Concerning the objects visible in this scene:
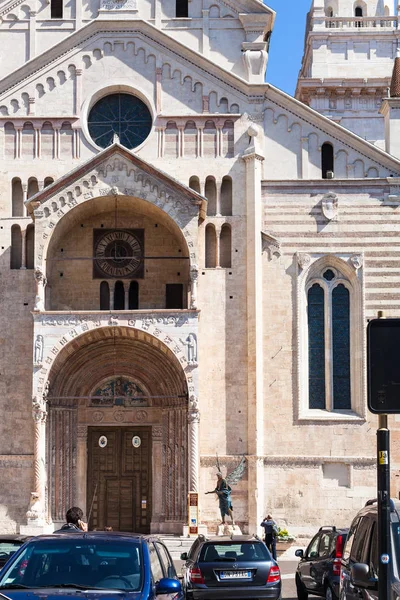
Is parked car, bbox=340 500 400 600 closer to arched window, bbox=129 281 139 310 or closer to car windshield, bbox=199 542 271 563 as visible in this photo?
car windshield, bbox=199 542 271 563

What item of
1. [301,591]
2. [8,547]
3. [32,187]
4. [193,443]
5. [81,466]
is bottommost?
[301,591]

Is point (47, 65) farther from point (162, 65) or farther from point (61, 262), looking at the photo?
point (61, 262)

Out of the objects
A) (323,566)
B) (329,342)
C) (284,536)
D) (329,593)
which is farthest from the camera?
(329,342)

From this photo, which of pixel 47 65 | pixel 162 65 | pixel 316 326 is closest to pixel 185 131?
pixel 162 65

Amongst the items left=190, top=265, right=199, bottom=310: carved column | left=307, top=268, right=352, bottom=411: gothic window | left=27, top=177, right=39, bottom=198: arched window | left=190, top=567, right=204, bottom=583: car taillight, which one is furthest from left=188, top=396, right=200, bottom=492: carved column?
left=190, top=567, right=204, bottom=583: car taillight

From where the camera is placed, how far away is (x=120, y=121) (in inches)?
1340

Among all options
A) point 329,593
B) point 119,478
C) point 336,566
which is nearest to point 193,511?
point 119,478

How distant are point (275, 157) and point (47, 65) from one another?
287 inches

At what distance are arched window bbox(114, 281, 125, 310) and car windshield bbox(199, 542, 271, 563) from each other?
52.3 ft

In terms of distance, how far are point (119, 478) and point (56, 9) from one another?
14.6m

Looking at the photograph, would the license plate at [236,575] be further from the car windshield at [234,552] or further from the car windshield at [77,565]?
the car windshield at [77,565]

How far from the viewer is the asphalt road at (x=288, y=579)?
A: 22.9 m

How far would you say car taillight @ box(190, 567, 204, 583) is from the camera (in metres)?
17.7

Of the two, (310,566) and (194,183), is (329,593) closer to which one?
(310,566)
